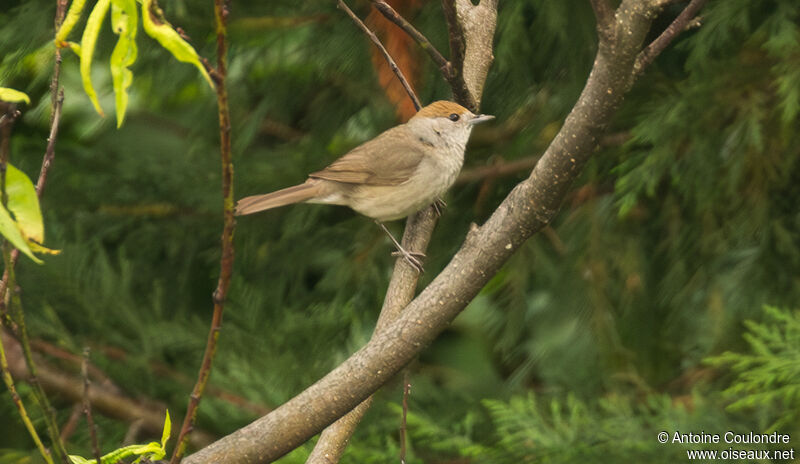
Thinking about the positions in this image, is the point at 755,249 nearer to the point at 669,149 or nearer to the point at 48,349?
the point at 669,149

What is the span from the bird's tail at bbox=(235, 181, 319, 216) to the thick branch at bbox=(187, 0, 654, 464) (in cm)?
109

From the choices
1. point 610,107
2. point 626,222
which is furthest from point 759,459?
point 610,107

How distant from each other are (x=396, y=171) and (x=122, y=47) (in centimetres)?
185

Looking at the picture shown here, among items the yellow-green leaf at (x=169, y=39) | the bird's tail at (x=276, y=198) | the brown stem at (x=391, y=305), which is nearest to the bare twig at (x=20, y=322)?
the yellow-green leaf at (x=169, y=39)

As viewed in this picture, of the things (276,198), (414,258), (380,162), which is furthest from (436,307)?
(380,162)

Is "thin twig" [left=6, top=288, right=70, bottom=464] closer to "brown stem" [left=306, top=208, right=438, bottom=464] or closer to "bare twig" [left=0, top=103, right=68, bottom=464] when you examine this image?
"bare twig" [left=0, top=103, right=68, bottom=464]

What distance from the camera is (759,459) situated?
239 centimetres

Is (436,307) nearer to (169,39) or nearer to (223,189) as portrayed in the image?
(223,189)

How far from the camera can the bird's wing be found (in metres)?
2.90

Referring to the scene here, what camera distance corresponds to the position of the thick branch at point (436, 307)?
58.5 inches

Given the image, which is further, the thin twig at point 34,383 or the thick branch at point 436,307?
the thick branch at point 436,307

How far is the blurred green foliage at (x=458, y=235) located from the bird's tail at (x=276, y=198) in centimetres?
43

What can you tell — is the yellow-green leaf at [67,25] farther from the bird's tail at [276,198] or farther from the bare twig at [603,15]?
the bird's tail at [276,198]

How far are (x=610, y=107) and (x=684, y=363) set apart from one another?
2145mm
